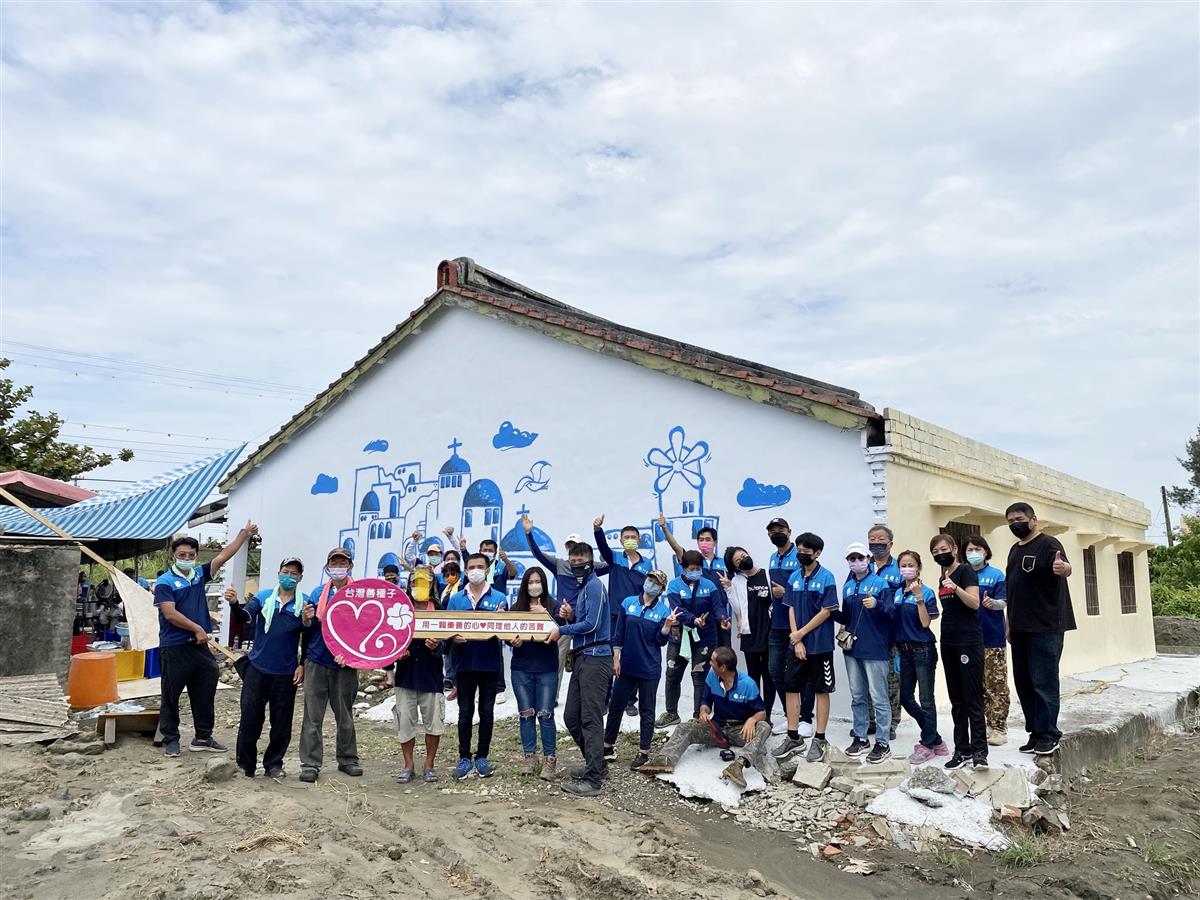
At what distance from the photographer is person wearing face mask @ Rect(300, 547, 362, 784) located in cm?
705

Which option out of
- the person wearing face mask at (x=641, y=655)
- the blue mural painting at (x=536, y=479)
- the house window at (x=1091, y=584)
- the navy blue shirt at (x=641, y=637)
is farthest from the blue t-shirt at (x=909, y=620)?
the house window at (x=1091, y=584)

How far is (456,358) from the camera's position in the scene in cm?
1277

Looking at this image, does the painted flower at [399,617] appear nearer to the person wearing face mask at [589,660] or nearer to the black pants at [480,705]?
the black pants at [480,705]


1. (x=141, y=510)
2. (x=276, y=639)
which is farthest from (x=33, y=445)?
(x=276, y=639)

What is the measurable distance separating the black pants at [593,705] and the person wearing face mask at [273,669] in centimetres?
225

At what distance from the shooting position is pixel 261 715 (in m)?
6.98

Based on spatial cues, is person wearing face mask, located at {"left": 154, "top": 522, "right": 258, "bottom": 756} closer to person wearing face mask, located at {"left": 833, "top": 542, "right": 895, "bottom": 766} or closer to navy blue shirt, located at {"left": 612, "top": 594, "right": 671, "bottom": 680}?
navy blue shirt, located at {"left": 612, "top": 594, "right": 671, "bottom": 680}

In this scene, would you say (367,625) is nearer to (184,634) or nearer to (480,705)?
(480,705)

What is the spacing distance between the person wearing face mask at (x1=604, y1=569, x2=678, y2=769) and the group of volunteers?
14 millimetres

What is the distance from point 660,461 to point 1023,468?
5.42 m

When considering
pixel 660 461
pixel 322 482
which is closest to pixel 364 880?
pixel 660 461

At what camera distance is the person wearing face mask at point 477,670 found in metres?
7.18

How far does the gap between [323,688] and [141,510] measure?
26.7ft

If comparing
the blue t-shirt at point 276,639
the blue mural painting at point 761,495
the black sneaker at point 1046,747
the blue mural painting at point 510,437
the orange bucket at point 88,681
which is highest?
the blue mural painting at point 510,437
